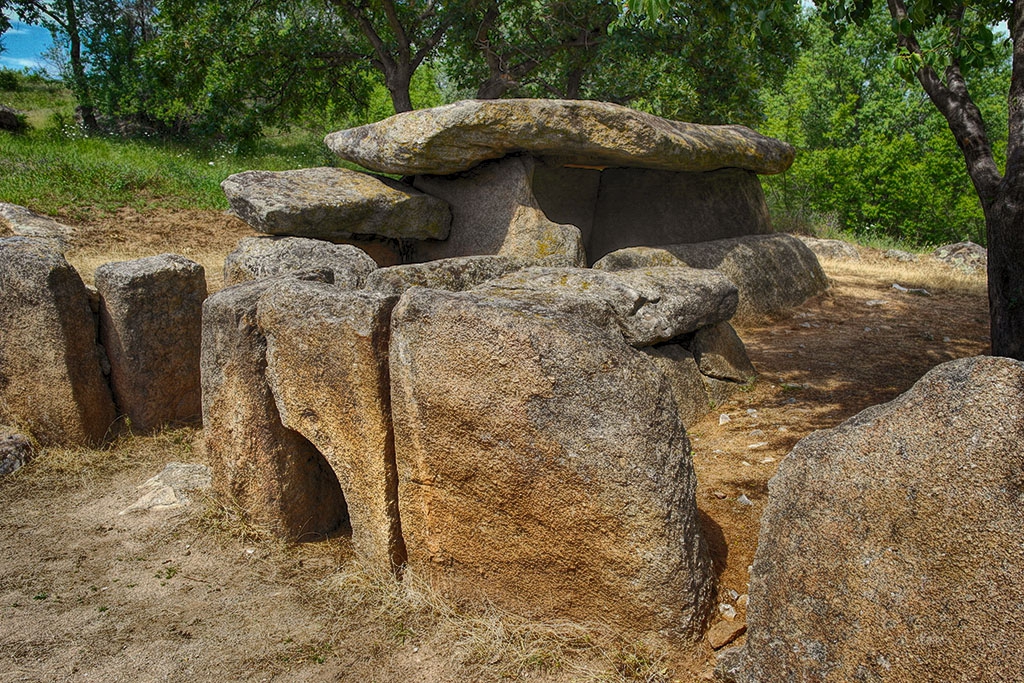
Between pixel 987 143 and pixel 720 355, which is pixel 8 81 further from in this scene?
pixel 987 143

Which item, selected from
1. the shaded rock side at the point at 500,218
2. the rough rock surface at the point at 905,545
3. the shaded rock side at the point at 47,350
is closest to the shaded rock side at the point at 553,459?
the rough rock surface at the point at 905,545

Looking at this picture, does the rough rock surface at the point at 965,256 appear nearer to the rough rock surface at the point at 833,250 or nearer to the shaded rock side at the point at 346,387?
the rough rock surface at the point at 833,250

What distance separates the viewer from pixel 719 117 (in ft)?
39.8

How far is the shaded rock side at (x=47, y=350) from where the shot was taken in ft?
17.1

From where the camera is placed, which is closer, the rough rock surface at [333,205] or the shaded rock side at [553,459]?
the shaded rock side at [553,459]

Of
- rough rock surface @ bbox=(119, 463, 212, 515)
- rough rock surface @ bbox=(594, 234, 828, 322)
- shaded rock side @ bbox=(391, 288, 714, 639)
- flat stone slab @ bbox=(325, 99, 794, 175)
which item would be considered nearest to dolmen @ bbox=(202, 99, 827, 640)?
shaded rock side @ bbox=(391, 288, 714, 639)

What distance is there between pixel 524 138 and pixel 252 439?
412 centimetres

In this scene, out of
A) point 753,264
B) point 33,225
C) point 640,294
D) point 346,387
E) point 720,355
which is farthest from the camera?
point 33,225

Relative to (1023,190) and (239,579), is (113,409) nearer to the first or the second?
(239,579)

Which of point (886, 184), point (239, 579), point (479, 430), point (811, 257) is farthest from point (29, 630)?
point (886, 184)

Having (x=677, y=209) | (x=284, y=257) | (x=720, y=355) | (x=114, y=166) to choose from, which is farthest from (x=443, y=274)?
(x=114, y=166)

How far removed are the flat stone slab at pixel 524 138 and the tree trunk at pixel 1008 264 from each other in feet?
10.5

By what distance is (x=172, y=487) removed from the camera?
15.8ft

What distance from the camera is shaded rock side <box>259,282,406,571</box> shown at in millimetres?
3482
